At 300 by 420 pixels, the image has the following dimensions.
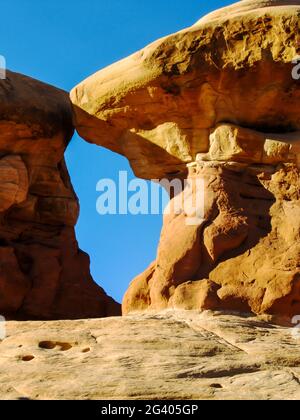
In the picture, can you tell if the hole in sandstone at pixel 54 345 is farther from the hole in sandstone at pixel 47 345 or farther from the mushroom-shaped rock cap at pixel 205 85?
the mushroom-shaped rock cap at pixel 205 85

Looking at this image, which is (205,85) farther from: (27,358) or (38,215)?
(38,215)

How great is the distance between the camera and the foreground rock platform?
10461 mm

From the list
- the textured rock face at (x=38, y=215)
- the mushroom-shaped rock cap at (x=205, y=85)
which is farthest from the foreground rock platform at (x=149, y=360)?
the textured rock face at (x=38, y=215)

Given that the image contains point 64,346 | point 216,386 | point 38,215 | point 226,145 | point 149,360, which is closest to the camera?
point 216,386

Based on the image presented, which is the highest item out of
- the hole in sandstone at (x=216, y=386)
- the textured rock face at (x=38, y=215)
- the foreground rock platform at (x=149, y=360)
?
the textured rock face at (x=38, y=215)

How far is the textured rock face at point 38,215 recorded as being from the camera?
1878cm

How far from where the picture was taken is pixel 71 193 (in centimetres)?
2064

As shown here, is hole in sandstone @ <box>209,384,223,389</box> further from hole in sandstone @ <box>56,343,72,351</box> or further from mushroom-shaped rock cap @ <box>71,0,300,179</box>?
mushroom-shaped rock cap @ <box>71,0,300,179</box>

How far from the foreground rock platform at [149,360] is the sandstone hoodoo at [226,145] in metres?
1.17

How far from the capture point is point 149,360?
440 inches

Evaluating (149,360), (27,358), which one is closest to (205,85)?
(149,360)

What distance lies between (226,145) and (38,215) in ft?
20.4

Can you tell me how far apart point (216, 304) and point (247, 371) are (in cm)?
272

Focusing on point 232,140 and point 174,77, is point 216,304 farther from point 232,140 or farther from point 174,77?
point 174,77
